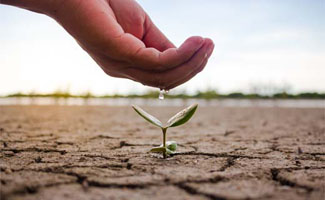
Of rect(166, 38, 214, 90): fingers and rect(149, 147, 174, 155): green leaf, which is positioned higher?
rect(166, 38, 214, 90): fingers

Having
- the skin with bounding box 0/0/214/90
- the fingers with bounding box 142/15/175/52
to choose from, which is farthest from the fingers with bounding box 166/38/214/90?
the fingers with bounding box 142/15/175/52

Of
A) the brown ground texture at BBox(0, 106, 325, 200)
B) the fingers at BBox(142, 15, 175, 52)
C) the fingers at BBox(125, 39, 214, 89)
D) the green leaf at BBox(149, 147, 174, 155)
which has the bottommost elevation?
the brown ground texture at BBox(0, 106, 325, 200)

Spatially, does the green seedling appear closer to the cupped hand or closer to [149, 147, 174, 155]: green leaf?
[149, 147, 174, 155]: green leaf

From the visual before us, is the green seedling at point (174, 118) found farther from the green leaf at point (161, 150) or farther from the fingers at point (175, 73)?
the fingers at point (175, 73)

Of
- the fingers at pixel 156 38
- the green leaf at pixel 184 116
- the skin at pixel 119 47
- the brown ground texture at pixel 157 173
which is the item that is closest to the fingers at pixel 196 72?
the skin at pixel 119 47

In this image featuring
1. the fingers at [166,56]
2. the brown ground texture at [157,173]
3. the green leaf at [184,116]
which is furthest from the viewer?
the green leaf at [184,116]

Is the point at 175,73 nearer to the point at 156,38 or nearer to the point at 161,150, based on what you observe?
the point at 156,38

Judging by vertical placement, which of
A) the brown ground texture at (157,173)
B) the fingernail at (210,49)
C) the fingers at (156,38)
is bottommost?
the brown ground texture at (157,173)

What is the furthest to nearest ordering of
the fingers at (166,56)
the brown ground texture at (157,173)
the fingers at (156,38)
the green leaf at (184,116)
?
1. the fingers at (156,38)
2. the green leaf at (184,116)
3. the fingers at (166,56)
4. the brown ground texture at (157,173)

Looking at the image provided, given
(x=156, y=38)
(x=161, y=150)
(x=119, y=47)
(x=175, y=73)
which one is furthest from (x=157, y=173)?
(x=156, y=38)

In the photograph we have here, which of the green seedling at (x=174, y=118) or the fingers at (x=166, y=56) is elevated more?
the fingers at (x=166, y=56)
